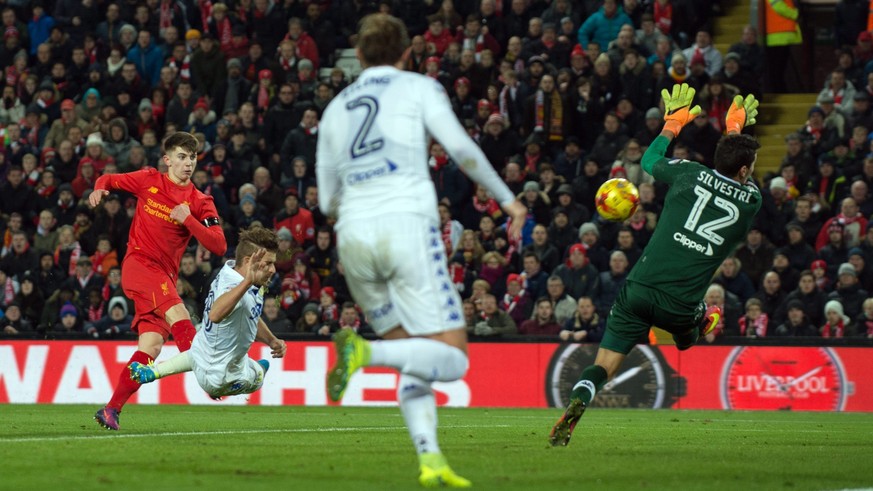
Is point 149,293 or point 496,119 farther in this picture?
point 496,119

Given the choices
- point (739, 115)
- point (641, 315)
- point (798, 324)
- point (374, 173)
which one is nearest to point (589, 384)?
point (641, 315)

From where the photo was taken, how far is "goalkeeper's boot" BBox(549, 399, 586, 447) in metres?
9.02

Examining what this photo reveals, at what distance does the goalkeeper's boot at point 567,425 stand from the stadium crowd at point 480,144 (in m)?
9.02

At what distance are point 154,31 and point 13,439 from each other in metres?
17.1

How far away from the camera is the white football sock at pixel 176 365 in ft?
36.0

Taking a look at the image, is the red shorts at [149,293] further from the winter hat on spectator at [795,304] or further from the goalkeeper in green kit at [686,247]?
the winter hat on spectator at [795,304]

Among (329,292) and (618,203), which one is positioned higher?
(618,203)

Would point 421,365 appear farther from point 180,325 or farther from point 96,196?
point 180,325

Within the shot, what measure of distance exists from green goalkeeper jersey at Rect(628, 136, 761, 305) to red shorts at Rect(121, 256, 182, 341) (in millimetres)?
4002

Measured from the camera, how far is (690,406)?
17.6 metres

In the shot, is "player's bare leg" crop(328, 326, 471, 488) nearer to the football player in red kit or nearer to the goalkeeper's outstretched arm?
the goalkeeper's outstretched arm

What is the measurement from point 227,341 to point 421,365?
190 inches

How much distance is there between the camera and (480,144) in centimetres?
2133

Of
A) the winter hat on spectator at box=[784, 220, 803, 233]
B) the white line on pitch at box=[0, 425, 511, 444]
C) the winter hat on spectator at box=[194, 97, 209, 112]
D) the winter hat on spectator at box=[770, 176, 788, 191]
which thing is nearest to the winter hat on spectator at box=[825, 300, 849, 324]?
the winter hat on spectator at box=[784, 220, 803, 233]
